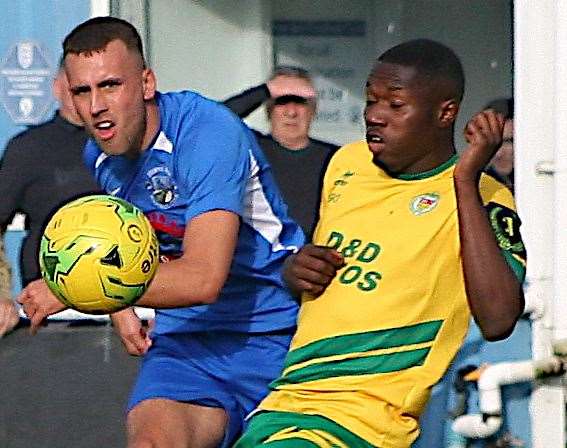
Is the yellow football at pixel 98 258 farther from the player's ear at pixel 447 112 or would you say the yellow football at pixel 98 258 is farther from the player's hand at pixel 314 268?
the player's ear at pixel 447 112

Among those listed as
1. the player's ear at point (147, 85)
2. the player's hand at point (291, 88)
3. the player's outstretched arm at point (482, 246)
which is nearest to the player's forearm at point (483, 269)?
the player's outstretched arm at point (482, 246)

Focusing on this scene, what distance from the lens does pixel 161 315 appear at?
4973mm

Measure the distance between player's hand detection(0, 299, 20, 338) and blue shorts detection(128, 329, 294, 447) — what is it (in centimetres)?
135

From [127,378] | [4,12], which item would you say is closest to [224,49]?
[4,12]

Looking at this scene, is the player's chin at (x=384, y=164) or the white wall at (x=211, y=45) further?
the white wall at (x=211, y=45)

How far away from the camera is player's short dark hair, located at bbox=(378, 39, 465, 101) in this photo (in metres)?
4.34

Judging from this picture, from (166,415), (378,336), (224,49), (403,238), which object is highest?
(224,49)

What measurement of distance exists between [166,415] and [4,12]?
158 inches

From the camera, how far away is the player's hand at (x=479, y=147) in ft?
13.3

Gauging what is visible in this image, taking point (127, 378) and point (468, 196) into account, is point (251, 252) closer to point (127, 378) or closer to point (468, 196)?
point (468, 196)

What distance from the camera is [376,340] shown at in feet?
13.9

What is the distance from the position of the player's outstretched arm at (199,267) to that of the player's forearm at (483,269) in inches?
29.9

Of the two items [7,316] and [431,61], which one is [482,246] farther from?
[7,316]

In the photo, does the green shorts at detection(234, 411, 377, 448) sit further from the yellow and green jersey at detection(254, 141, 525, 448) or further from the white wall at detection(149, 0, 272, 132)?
the white wall at detection(149, 0, 272, 132)
